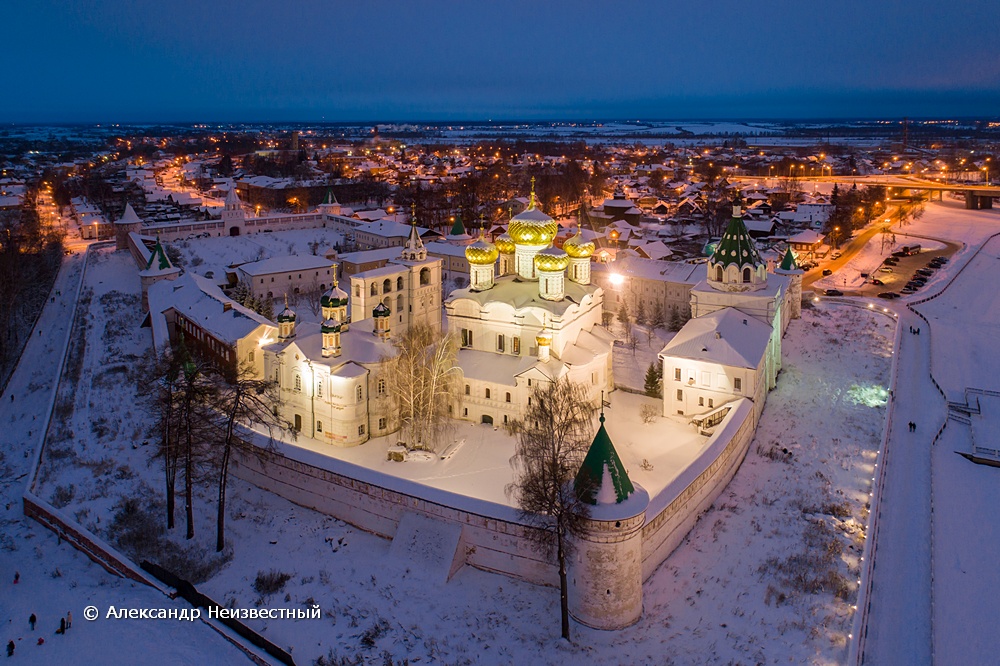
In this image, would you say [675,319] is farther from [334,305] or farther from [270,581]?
[270,581]

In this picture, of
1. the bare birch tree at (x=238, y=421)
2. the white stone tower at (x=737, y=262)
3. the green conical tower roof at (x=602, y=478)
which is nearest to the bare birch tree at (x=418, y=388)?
the bare birch tree at (x=238, y=421)

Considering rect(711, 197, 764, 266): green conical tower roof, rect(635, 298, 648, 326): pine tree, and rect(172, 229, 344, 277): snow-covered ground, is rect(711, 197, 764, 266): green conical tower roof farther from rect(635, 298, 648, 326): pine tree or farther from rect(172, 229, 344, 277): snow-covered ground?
rect(172, 229, 344, 277): snow-covered ground

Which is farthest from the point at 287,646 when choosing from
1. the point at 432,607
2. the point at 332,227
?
the point at 332,227

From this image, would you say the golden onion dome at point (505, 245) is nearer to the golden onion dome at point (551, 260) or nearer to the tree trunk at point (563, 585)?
the golden onion dome at point (551, 260)

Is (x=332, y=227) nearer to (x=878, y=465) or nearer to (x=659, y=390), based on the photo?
(x=659, y=390)

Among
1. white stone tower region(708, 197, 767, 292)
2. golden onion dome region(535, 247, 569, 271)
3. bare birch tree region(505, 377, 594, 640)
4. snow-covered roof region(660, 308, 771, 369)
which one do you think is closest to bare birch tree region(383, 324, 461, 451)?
bare birch tree region(505, 377, 594, 640)

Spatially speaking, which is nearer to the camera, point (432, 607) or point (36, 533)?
point (432, 607)
